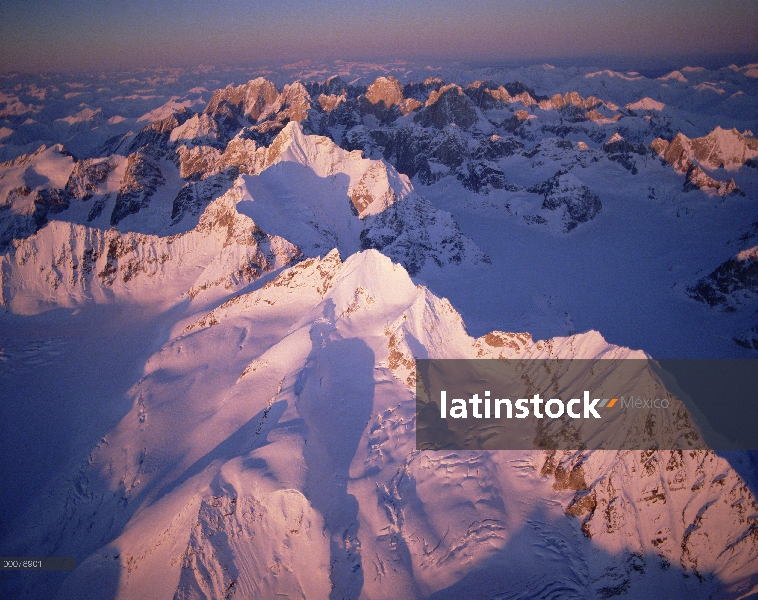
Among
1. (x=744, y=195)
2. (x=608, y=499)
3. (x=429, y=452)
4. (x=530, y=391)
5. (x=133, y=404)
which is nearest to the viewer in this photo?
(x=608, y=499)

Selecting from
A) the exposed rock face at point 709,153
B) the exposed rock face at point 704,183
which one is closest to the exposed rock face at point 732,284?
the exposed rock face at point 704,183

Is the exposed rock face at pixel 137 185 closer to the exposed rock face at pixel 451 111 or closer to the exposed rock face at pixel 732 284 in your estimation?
the exposed rock face at pixel 732 284

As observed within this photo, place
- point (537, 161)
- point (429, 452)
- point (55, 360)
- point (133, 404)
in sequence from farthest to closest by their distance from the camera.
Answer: point (537, 161) < point (55, 360) < point (133, 404) < point (429, 452)

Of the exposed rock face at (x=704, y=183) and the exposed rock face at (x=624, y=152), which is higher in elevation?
the exposed rock face at (x=624, y=152)

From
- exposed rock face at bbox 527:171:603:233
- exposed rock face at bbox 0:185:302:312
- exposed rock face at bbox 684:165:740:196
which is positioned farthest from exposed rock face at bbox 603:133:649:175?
exposed rock face at bbox 0:185:302:312

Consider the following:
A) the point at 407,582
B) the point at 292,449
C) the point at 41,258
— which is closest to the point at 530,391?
the point at 407,582

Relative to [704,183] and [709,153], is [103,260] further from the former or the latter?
[709,153]

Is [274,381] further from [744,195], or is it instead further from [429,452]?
[744,195]

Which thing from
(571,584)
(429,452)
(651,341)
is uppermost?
(429,452)
